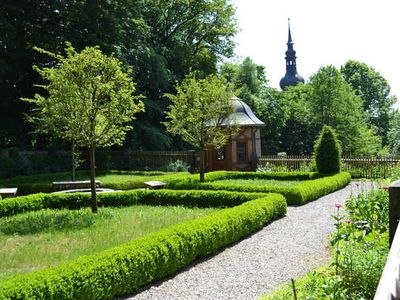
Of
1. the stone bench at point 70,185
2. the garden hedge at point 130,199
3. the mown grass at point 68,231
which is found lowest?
the mown grass at point 68,231

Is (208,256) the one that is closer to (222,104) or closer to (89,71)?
(89,71)

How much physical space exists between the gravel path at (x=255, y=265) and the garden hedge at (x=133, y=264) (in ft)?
0.71

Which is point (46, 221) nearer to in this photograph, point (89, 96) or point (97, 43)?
point (89, 96)

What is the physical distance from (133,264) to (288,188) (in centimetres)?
844

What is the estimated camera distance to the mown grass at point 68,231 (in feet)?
23.9

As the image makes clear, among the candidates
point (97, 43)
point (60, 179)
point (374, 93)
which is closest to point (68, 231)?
point (60, 179)

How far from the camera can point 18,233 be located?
31.4 ft

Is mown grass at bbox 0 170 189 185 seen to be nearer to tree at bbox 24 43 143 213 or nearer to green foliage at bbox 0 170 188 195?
green foliage at bbox 0 170 188 195

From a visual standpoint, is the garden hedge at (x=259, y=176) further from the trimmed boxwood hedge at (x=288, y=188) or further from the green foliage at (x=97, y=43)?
the green foliage at (x=97, y=43)

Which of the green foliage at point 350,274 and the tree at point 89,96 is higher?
the tree at point 89,96

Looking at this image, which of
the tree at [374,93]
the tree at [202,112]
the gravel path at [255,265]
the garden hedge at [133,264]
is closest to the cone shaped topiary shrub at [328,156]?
the tree at [202,112]

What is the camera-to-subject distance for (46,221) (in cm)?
1074

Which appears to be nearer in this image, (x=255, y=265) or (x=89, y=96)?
(x=255, y=265)

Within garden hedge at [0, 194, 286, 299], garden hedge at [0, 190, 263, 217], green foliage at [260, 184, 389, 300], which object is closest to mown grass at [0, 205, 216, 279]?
garden hedge at [0, 190, 263, 217]
